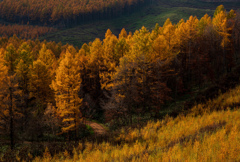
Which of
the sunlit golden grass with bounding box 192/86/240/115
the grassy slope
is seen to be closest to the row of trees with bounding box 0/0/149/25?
the grassy slope

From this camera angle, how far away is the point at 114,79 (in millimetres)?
25859

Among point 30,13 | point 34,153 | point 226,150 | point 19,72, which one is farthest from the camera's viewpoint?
point 30,13

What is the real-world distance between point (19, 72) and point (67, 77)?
16181 mm

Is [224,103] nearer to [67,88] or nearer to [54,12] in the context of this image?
[67,88]

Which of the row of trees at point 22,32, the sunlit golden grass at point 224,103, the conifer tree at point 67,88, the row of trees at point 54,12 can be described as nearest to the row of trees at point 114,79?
the conifer tree at point 67,88

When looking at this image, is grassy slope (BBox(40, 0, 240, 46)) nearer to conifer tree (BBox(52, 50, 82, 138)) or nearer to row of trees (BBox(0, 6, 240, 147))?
row of trees (BBox(0, 6, 240, 147))

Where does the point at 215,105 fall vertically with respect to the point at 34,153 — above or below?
above

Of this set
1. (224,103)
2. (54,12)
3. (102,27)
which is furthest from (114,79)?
(54,12)

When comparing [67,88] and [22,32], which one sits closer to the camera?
[67,88]

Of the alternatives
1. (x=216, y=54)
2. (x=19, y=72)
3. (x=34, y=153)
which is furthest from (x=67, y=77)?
(x=216, y=54)

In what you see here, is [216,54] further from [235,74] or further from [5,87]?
[5,87]

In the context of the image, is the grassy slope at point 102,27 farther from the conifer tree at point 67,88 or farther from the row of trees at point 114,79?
the conifer tree at point 67,88

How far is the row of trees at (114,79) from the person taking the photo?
70.4 feet

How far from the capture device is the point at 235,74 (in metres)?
18.5
